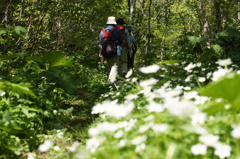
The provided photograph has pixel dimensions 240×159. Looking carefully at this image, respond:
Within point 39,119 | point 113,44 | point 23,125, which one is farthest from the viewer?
point 113,44

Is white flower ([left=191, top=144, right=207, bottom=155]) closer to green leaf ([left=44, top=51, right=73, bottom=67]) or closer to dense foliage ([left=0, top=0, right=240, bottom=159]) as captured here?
dense foliage ([left=0, top=0, right=240, bottom=159])

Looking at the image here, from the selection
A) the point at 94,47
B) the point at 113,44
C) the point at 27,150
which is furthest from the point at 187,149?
the point at 94,47

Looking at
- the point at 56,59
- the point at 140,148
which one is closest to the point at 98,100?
the point at 56,59

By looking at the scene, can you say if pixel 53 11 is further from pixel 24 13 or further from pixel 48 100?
pixel 48 100

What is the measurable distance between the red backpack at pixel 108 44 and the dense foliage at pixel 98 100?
0.89m

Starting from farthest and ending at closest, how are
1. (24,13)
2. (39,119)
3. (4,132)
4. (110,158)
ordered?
(24,13), (39,119), (4,132), (110,158)

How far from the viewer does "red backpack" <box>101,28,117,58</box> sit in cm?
666

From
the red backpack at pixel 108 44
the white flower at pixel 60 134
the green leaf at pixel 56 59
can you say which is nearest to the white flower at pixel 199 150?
the white flower at pixel 60 134

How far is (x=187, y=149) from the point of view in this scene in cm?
175

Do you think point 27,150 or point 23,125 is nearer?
point 27,150

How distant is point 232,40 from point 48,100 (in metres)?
5.01

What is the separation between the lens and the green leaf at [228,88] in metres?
1.65

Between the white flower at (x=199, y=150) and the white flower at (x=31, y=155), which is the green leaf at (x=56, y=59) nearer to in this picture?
the white flower at (x=31, y=155)

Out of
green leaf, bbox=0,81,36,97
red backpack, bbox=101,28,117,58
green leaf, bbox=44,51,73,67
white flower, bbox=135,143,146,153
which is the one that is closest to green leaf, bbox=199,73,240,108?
white flower, bbox=135,143,146,153
